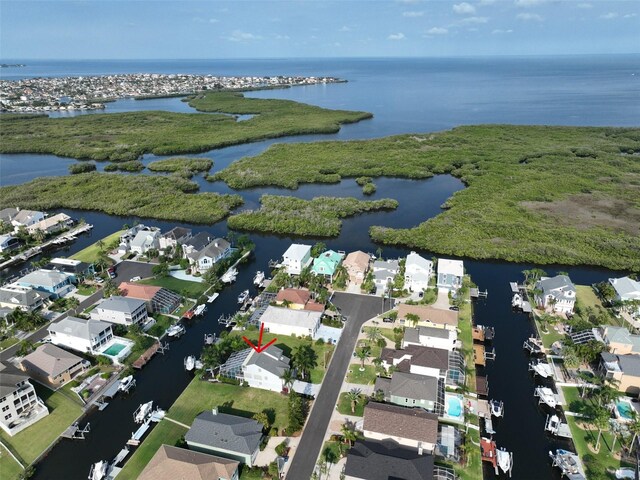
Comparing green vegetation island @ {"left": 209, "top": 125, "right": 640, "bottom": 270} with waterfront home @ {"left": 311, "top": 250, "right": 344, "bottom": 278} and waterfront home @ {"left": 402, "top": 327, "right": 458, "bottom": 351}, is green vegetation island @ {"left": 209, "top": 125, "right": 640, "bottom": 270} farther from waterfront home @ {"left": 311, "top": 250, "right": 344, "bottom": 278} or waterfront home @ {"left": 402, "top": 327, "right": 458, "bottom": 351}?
waterfront home @ {"left": 402, "top": 327, "right": 458, "bottom": 351}

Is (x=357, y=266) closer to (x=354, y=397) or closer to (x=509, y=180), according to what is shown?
(x=354, y=397)

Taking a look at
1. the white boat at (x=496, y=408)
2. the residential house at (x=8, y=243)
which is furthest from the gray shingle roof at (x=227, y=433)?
the residential house at (x=8, y=243)

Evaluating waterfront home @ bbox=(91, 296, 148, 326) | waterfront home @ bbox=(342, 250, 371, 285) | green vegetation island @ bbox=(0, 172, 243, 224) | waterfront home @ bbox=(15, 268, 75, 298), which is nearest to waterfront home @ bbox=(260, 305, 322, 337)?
waterfront home @ bbox=(342, 250, 371, 285)

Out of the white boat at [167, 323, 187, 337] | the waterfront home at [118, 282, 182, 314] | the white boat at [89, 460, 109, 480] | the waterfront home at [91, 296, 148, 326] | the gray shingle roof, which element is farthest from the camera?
the waterfront home at [118, 282, 182, 314]

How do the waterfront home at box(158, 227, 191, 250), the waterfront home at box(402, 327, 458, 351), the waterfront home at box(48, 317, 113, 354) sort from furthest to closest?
the waterfront home at box(158, 227, 191, 250)
the waterfront home at box(48, 317, 113, 354)
the waterfront home at box(402, 327, 458, 351)

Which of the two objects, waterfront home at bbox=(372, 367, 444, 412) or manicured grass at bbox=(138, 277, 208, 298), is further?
manicured grass at bbox=(138, 277, 208, 298)

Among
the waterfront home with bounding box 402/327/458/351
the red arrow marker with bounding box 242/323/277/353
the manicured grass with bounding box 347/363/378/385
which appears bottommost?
the manicured grass with bounding box 347/363/378/385

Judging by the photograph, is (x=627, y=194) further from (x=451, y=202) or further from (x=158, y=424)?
(x=158, y=424)
